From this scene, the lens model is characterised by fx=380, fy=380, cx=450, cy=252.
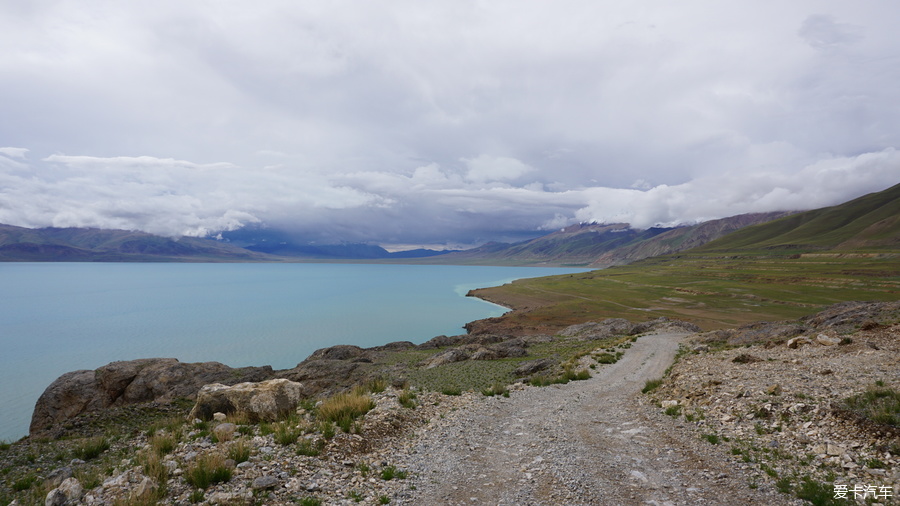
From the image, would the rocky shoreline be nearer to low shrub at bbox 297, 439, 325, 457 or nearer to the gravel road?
low shrub at bbox 297, 439, 325, 457

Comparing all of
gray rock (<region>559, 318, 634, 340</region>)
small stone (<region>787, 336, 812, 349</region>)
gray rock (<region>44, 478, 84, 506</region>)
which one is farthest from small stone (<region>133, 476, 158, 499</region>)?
gray rock (<region>559, 318, 634, 340</region>)

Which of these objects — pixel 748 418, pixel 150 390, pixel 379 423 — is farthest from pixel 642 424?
pixel 150 390

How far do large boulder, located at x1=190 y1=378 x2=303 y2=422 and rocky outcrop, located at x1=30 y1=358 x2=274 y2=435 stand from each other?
1406 centimetres

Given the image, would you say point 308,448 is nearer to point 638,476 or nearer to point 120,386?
point 638,476

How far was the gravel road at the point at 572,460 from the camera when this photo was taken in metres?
9.41

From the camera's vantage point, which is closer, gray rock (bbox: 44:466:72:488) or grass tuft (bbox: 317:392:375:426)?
gray rock (bbox: 44:466:72:488)

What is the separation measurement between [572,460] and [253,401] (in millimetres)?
12829

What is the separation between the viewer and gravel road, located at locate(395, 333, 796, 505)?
30.9 ft

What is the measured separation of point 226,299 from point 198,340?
83.2 meters

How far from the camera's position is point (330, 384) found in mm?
29703

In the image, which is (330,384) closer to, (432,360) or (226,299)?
(432,360)

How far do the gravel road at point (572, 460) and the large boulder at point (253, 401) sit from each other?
6598mm

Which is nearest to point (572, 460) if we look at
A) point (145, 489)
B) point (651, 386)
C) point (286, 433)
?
point (286, 433)

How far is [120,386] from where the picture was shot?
98.3ft
